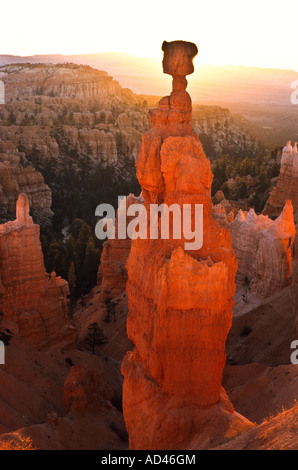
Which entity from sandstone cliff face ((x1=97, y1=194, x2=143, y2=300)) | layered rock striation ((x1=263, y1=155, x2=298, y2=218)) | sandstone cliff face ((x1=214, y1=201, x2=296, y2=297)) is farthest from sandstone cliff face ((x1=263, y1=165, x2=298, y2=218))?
sandstone cliff face ((x1=97, y1=194, x2=143, y2=300))

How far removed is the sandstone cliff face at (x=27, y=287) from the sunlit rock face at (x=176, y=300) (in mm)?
9578

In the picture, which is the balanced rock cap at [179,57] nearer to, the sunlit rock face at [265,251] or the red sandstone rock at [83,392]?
the red sandstone rock at [83,392]

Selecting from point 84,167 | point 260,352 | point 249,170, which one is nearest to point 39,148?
point 84,167

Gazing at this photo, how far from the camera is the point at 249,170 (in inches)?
1850

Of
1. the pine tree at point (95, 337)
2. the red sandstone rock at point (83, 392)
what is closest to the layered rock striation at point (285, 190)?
the pine tree at point (95, 337)

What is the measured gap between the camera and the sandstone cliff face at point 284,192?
104ft

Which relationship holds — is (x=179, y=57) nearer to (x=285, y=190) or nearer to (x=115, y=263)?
(x=115, y=263)

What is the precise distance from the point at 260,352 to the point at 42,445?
7944mm

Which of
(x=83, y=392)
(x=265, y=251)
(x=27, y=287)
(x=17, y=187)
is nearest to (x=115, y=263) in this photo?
(x=27, y=287)

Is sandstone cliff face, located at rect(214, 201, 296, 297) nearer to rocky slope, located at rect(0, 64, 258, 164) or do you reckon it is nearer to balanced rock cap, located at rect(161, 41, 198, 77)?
balanced rock cap, located at rect(161, 41, 198, 77)

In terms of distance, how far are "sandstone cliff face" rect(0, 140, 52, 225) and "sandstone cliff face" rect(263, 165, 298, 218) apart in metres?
20.3

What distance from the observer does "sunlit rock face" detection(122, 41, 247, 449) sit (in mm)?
9203

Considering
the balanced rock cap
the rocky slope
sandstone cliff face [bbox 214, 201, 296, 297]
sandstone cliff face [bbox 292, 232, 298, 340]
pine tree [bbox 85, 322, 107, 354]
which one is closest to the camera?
the balanced rock cap

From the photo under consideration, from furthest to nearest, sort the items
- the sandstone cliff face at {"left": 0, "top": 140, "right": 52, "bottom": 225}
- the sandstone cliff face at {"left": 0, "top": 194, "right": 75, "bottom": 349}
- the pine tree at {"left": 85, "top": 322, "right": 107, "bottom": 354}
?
the sandstone cliff face at {"left": 0, "top": 140, "right": 52, "bottom": 225} < the pine tree at {"left": 85, "top": 322, "right": 107, "bottom": 354} < the sandstone cliff face at {"left": 0, "top": 194, "right": 75, "bottom": 349}
